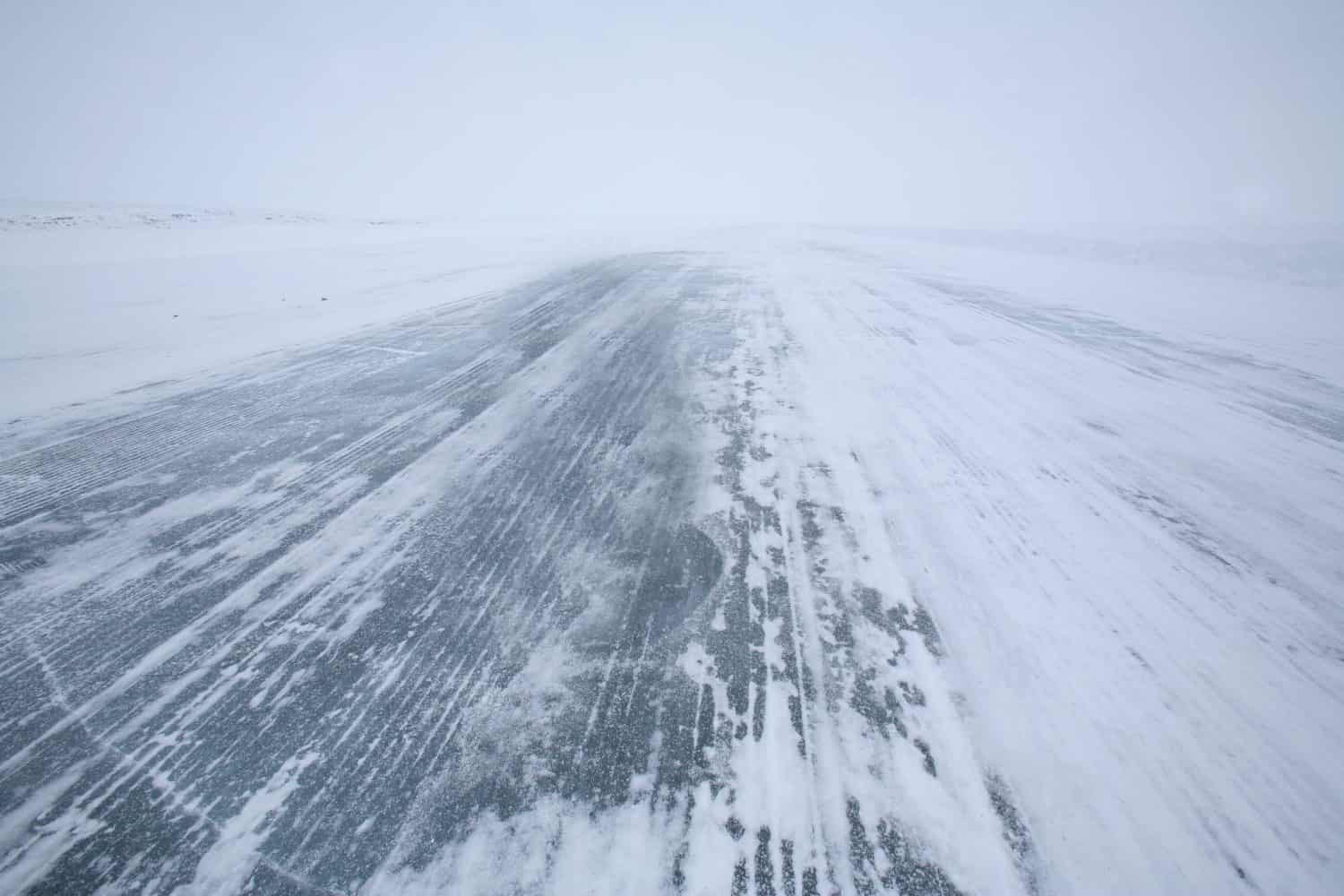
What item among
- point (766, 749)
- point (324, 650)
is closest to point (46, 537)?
point (324, 650)

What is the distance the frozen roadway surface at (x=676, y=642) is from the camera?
5.61 feet

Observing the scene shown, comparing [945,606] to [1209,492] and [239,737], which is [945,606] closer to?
[1209,492]

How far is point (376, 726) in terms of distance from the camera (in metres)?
2.06

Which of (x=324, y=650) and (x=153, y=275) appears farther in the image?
(x=153, y=275)

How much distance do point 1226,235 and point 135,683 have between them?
32.8 meters

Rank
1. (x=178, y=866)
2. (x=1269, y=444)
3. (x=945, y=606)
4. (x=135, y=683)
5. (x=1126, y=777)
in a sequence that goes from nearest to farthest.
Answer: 1. (x=178, y=866)
2. (x=1126, y=777)
3. (x=135, y=683)
4. (x=945, y=606)
5. (x=1269, y=444)

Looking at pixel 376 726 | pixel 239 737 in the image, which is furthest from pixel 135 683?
Answer: pixel 376 726

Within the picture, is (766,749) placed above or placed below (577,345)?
below

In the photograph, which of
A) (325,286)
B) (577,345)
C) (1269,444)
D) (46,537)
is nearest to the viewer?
(46,537)

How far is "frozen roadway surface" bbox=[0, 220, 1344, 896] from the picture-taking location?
67.3 inches

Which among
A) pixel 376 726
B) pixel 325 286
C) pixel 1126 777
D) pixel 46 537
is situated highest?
pixel 325 286

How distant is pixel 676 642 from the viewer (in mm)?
2396

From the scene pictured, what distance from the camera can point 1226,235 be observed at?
21281 mm

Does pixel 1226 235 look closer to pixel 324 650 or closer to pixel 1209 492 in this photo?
pixel 1209 492
